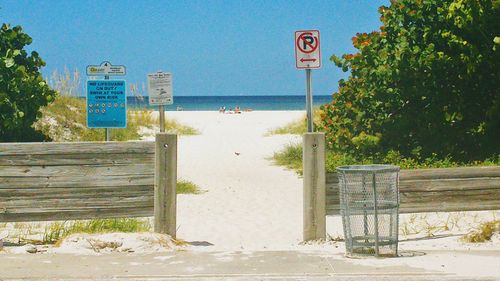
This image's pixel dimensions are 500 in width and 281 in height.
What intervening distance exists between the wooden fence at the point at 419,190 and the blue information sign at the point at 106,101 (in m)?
5.60

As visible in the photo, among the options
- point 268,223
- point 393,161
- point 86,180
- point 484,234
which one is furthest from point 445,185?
point 393,161

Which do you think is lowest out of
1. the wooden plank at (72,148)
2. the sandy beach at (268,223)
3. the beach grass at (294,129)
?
the sandy beach at (268,223)

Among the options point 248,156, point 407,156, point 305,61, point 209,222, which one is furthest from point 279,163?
point 305,61

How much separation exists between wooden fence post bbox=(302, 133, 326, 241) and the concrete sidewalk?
68 centimetres

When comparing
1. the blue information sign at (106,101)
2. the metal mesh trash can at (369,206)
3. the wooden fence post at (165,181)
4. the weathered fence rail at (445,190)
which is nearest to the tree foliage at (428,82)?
the blue information sign at (106,101)

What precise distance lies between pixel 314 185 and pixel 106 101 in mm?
5873

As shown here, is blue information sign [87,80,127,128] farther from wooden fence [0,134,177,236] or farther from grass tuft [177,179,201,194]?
wooden fence [0,134,177,236]

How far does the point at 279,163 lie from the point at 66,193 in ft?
35.2

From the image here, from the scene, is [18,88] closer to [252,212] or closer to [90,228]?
[252,212]

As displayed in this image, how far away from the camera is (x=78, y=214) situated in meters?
9.08

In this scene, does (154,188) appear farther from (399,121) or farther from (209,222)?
(399,121)

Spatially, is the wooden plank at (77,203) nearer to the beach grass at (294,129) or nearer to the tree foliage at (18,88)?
the tree foliage at (18,88)

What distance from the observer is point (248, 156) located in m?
21.5

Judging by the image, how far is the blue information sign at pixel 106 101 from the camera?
44.8 feet
